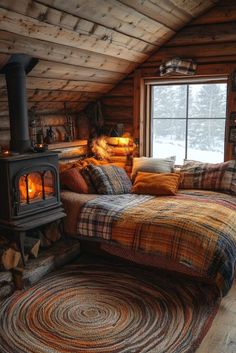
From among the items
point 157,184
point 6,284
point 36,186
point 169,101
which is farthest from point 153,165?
point 6,284

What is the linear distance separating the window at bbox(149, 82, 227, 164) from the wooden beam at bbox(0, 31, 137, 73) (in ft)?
2.29

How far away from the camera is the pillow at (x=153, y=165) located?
416 centimetres

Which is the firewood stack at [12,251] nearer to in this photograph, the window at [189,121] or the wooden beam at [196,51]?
the window at [189,121]

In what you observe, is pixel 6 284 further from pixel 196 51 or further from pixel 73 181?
pixel 196 51

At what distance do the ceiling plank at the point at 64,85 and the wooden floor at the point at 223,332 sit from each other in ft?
8.56

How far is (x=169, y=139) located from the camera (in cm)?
459

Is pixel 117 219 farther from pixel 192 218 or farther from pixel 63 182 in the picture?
pixel 63 182

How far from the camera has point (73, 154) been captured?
4.55 meters

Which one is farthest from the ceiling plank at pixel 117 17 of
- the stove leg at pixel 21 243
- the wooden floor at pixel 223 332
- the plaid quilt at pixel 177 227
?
the wooden floor at pixel 223 332

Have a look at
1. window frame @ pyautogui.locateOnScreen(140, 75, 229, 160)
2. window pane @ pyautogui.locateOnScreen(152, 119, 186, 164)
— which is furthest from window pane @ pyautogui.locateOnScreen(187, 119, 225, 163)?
window frame @ pyautogui.locateOnScreen(140, 75, 229, 160)

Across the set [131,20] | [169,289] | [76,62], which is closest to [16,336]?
[169,289]

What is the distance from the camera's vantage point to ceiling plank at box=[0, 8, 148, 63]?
7.95ft

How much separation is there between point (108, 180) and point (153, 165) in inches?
24.0

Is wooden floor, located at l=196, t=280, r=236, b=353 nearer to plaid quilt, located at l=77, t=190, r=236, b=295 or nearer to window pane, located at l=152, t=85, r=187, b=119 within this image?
plaid quilt, located at l=77, t=190, r=236, b=295
